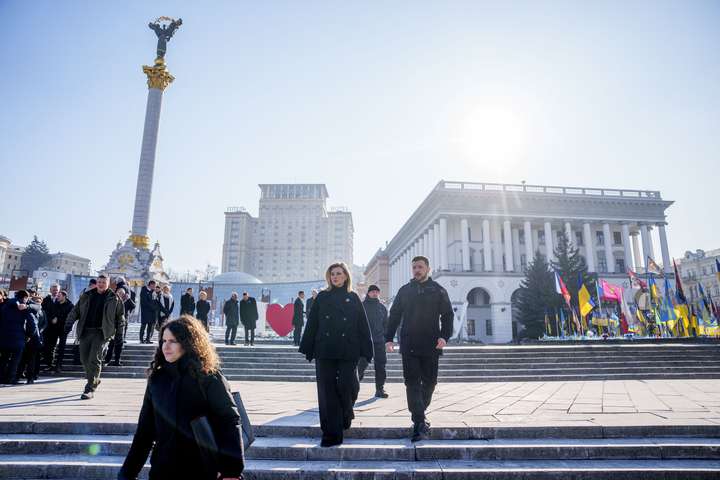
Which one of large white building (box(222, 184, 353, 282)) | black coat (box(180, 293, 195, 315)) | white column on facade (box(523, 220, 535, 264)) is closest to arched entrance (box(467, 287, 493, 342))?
white column on facade (box(523, 220, 535, 264))

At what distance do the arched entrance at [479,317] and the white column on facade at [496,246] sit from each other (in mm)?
3110

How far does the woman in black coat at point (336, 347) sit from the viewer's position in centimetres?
445

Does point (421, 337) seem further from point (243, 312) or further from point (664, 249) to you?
point (664, 249)

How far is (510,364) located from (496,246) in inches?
1435

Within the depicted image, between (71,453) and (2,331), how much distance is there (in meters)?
5.61

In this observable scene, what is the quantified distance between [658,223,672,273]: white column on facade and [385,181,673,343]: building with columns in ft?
0.34

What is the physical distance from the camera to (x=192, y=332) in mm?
2451

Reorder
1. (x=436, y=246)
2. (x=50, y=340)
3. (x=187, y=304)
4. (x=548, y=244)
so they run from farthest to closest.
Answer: (x=436, y=246) < (x=548, y=244) < (x=187, y=304) < (x=50, y=340)

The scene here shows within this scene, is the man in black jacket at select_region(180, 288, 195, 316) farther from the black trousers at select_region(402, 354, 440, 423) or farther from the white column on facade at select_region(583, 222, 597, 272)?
the white column on facade at select_region(583, 222, 597, 272)

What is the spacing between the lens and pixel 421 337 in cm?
493

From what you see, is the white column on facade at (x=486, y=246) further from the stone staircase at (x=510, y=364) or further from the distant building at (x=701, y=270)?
the distant building at (x=701, y=270)

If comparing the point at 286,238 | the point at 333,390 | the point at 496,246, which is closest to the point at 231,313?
the point at 333,390

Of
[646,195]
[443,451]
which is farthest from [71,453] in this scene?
[646,195]

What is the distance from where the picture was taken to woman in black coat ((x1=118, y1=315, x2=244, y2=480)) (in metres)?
2.21
